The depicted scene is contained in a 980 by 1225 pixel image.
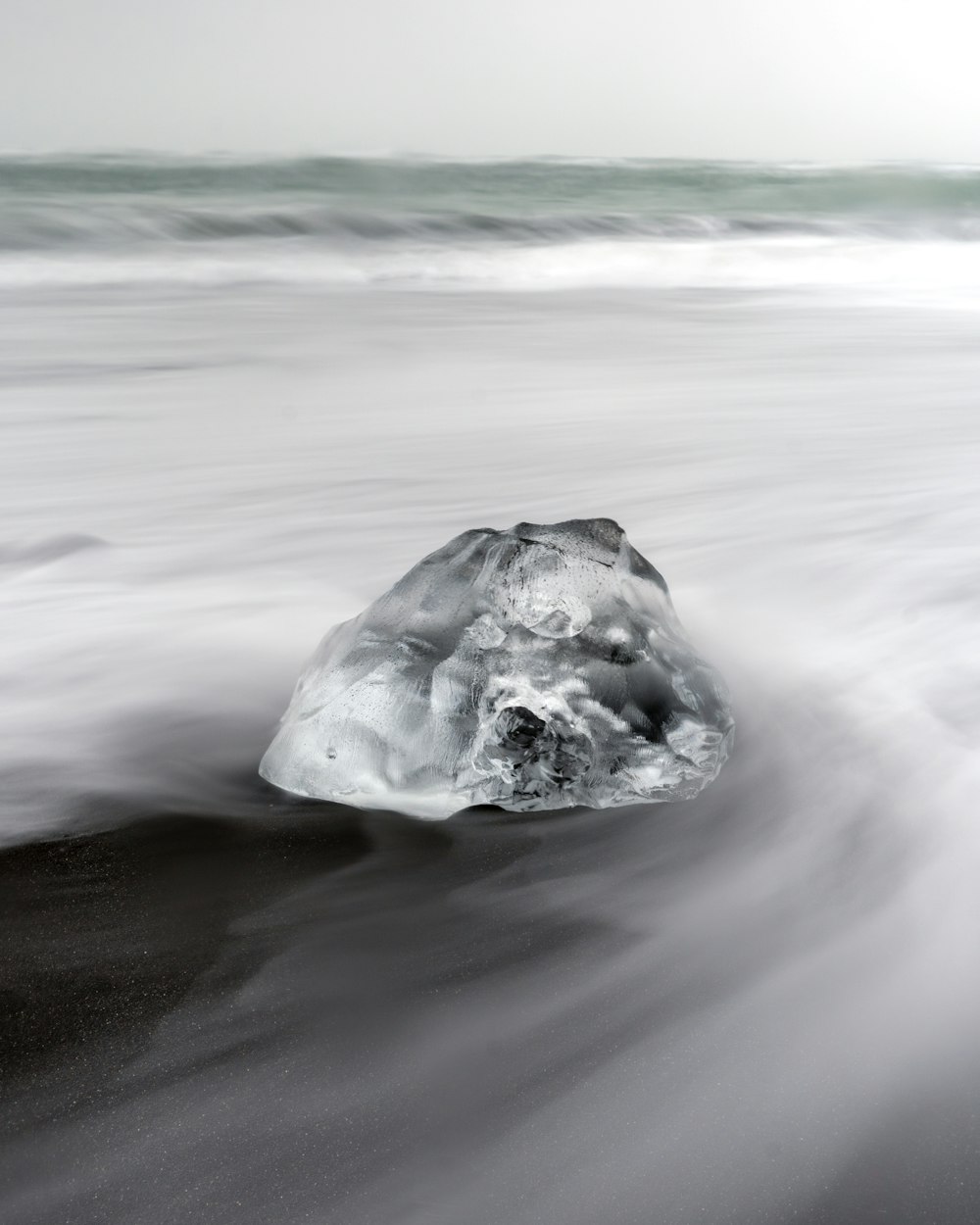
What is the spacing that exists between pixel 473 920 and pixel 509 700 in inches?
7.2

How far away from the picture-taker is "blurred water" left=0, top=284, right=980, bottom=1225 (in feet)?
2.03

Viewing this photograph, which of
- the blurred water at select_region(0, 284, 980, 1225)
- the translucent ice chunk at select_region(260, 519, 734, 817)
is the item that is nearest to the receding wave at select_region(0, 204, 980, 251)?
the blurred water at select_region(0, 284, 980, 1225)

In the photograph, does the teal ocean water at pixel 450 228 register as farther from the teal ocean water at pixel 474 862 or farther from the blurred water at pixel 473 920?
the blurred water at pixel 473 920

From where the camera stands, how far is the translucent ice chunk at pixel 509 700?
92 centimetres

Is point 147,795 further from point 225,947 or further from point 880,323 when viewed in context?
point 880,323

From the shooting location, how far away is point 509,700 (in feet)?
3.00

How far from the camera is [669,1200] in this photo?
1.98 ft

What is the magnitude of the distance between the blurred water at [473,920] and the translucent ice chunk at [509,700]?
3 centimetres

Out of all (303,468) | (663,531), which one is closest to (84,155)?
(303,468)

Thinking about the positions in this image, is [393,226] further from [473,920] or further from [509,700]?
[473,920]

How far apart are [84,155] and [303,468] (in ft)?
21.8

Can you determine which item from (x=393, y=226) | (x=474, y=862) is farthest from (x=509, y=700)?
(x=393, y=226)

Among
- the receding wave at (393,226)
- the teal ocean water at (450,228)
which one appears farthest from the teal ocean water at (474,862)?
the receding wave at (393,226)

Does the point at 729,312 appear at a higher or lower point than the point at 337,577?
higher
